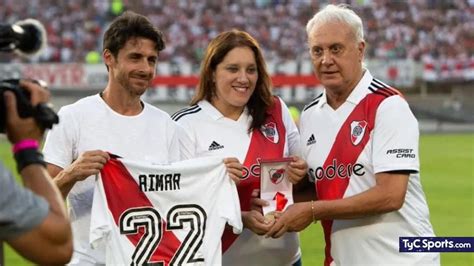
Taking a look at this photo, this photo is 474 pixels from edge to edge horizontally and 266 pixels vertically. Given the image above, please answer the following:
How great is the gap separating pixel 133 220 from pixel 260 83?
112 cm

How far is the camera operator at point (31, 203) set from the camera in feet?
10.7

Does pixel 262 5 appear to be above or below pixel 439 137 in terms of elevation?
above

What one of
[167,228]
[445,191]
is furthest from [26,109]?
[445,191]

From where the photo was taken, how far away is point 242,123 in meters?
5.65

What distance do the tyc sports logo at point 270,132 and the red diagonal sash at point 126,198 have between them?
82 centimetres

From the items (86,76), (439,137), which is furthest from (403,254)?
(86,76)

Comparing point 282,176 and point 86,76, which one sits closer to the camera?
point 282,176

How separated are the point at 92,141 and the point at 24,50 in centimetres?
197

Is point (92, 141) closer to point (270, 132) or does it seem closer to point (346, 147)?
point (270, 132)

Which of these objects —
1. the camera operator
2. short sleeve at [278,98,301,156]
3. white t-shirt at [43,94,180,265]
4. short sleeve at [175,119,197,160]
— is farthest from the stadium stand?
the camera operator

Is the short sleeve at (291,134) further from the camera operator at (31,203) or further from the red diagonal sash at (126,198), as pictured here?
the camera operator at (31,203)

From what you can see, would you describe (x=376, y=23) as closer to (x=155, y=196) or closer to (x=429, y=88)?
(x=429, y=88)

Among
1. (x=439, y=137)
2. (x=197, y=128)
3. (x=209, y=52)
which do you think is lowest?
(x=439, y=137)

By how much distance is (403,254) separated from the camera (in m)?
5.12
